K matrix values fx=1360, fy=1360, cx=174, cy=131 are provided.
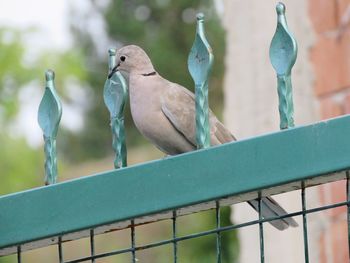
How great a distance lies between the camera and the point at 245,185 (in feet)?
9.28

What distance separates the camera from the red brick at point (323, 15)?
4.89 metres

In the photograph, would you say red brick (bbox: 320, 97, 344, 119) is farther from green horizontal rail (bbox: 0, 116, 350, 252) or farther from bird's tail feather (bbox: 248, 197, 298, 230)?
green horizontal rail (bbox: 0, 116, 350, 252)

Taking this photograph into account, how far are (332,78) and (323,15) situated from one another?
264 mm

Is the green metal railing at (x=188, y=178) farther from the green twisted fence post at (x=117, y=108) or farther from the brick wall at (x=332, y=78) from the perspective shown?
the brick wall at (x=332, y=78)

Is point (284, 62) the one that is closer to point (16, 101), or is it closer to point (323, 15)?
point (323, 15)

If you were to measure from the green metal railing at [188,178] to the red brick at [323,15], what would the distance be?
185cm

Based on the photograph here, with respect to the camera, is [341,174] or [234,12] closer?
[341,174]

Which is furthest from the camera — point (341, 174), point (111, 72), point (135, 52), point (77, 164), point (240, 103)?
point (77, 164)

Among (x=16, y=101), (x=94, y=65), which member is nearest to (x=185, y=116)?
(x=16, y=101)

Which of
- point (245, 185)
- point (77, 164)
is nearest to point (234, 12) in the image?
point (245, 185)

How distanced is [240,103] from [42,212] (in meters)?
2.79

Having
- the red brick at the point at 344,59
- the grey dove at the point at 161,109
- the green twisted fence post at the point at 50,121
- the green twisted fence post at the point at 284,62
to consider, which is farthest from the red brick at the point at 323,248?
the green twisted fence post at the point at 284,62

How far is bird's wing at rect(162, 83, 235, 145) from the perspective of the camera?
3.71 meters

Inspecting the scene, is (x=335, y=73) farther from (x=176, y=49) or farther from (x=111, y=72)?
(x=176, y=49)
